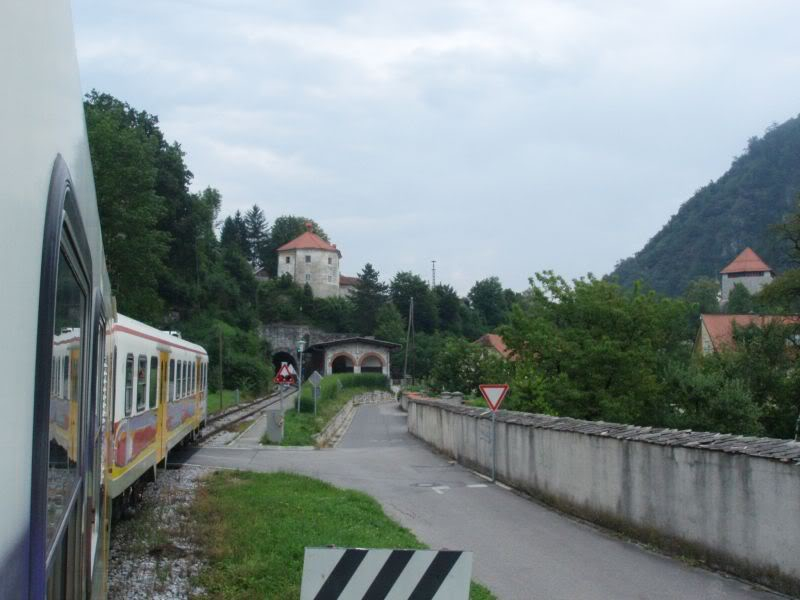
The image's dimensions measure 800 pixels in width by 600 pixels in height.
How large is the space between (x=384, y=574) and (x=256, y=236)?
148454mm

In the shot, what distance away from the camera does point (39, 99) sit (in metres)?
2.08

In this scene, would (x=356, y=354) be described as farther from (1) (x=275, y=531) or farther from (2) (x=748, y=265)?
(2) (x=748, y=265)

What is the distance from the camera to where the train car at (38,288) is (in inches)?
68.6

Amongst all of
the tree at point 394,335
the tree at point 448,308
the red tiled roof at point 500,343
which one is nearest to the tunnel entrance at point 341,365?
the tree at point 394,335

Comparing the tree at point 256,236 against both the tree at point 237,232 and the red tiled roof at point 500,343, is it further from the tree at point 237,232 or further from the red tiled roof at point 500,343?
the red tiled roof at point 500,343

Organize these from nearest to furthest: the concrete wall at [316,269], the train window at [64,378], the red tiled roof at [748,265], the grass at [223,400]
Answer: the train window at [64,378] → the grass at [223,400] → the concrete wall at [316,269] → the red tiled roof at [748,265]

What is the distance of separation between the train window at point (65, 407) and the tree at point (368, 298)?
341 ft

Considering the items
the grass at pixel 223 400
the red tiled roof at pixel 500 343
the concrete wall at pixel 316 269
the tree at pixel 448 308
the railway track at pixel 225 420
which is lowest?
the railway track at pixel 225 420

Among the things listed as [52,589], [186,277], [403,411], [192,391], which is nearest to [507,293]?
[186,277]

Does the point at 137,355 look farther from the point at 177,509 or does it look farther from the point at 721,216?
the point at 721,216

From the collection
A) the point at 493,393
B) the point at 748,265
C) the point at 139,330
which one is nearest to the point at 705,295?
the point at 748,265

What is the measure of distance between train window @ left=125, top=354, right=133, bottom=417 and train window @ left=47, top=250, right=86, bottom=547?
30.4ft

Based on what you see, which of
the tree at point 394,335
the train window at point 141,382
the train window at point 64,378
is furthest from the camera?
the tree at point 394,335

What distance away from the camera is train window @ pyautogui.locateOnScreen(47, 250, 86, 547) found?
249 centimetres
